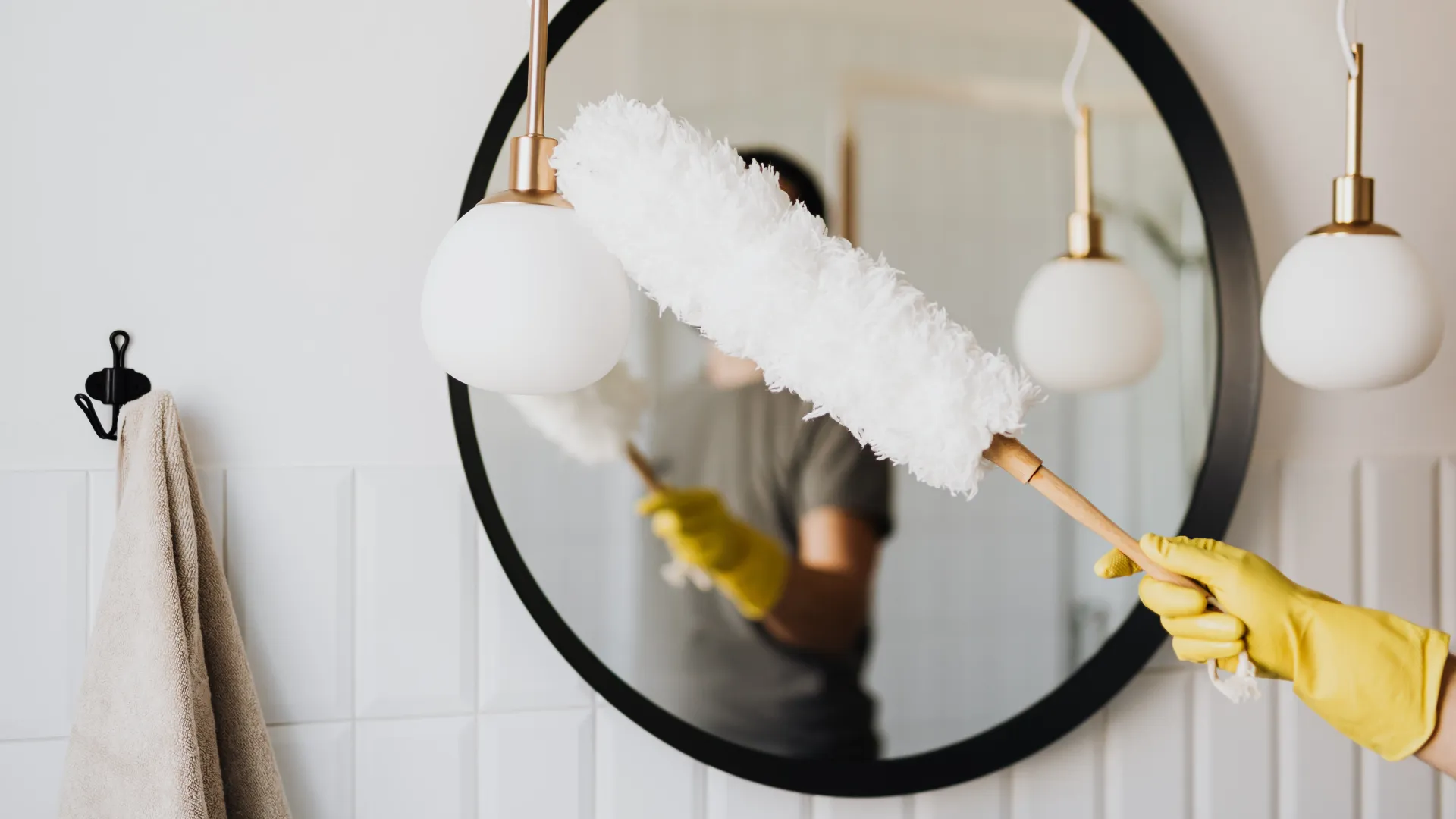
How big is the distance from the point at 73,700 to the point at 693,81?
2.42 ft

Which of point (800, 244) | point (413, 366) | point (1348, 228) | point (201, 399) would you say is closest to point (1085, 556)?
point (1348, 228)

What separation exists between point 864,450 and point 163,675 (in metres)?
0.59

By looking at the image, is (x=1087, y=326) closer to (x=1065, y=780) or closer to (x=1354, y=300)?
(x=1354, y=300)

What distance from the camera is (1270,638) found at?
0.71 meters

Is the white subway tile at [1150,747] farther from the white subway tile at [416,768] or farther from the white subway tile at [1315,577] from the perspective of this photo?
the white subway tile at [416,768]

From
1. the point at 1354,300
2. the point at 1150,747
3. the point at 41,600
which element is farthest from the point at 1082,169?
the point at 41,600

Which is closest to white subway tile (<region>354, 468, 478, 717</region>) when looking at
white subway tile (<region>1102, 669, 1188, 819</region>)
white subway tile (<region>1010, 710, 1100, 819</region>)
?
white subway tile (<region>1010, 710, 1100, 819</region>)

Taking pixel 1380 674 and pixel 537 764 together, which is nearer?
pixel 1380 674

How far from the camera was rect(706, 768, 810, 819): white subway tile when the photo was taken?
3.04 feet

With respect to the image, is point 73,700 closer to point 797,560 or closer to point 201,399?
point 201,399

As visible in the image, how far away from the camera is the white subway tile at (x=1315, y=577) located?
106cm

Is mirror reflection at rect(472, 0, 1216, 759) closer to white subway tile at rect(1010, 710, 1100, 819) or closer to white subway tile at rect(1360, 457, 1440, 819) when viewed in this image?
white subway tile at rect(1010, 710, 1100, 819)

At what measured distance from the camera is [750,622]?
2.93 ft

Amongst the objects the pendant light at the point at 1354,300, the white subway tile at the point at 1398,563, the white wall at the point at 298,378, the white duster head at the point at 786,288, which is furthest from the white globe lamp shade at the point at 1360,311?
the white wall at the point at 298,378
